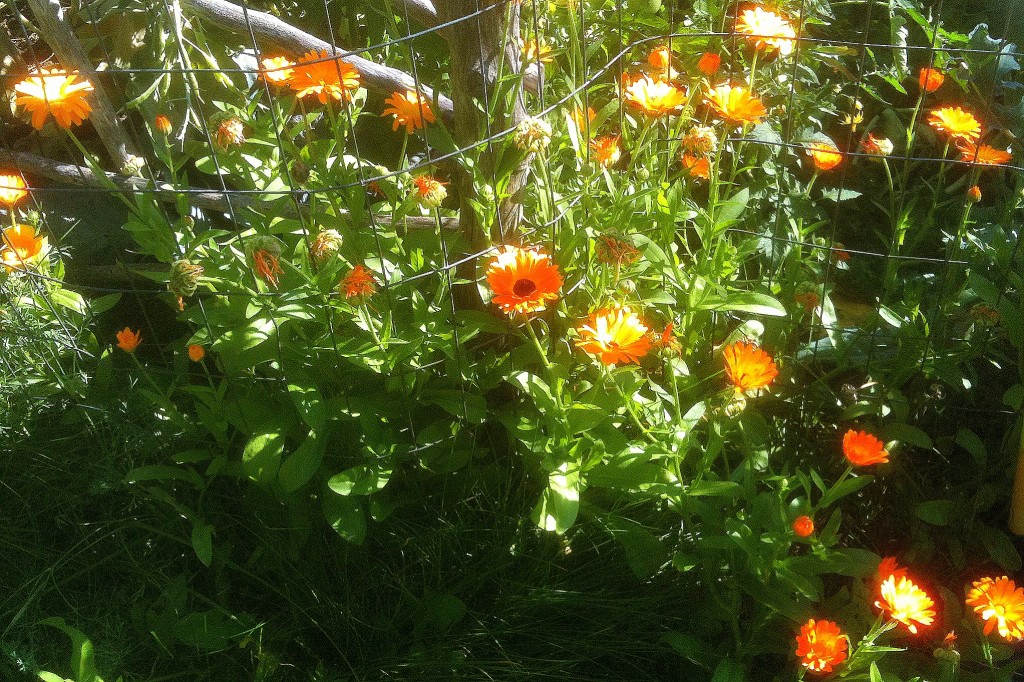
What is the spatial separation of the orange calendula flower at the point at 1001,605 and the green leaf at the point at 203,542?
1.34 meters

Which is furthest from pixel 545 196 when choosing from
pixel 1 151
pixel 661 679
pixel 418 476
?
pixel 1 151

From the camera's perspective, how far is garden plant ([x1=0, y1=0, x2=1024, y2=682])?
1.59 meters

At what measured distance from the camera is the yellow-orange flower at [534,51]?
1.62 metres

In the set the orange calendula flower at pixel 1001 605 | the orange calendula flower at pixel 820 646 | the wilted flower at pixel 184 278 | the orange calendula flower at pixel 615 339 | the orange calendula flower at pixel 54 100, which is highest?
the orange calendula flower at pixel 54 100

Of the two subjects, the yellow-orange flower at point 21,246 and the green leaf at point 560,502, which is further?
the yellow-orange flower at point 21,246

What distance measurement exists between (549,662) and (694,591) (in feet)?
1.02

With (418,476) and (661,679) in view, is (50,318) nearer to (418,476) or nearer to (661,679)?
(418,476)

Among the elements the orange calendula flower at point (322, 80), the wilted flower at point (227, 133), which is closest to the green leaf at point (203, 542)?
the wilted flower at point (227, 133)

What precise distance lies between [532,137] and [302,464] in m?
0.71

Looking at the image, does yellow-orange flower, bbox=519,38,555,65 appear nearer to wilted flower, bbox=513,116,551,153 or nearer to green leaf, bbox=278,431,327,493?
wilted flower, bbox=513,116,551,153

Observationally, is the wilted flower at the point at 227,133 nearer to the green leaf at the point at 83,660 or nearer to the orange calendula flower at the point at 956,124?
the green leaf at the point at 83,660

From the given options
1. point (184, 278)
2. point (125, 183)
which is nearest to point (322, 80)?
point (184, 278)

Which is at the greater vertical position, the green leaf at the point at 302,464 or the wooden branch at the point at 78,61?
the wooden branch at the point at 78,61

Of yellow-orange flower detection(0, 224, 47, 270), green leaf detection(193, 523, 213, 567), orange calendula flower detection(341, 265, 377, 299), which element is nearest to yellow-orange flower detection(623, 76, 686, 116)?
orange calendula flower detection(341, 265, 377, 299)
